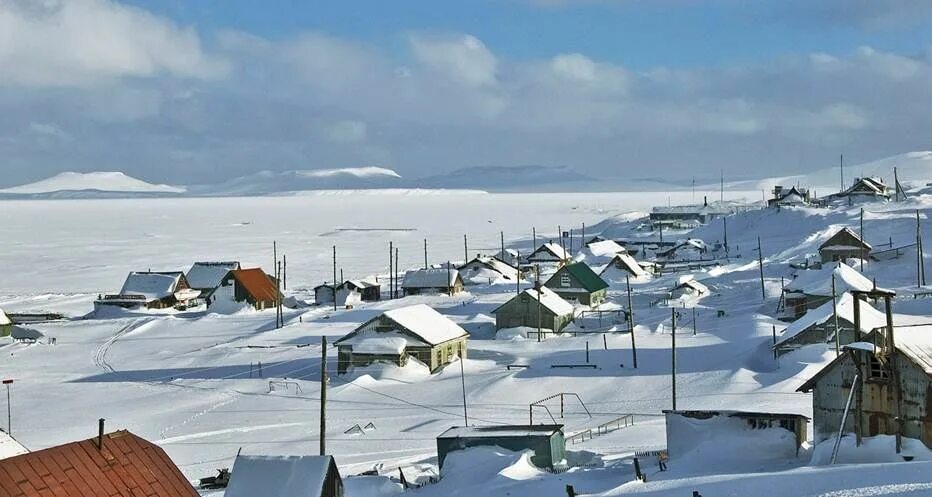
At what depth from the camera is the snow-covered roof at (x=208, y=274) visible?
265 ft

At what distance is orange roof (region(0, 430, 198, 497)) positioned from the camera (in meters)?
18.9

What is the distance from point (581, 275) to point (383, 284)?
2526 cm

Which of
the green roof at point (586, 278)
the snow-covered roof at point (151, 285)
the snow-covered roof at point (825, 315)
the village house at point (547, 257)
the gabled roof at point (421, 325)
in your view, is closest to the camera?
the snow-covered roof at point (825, 315)

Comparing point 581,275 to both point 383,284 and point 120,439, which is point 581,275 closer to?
point 383,284

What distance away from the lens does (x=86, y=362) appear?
51.6 metres

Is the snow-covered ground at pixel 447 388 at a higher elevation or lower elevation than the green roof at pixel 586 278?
lower

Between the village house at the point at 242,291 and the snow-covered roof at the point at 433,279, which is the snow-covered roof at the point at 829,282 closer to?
A: the snow-covered roof at the point at 433,279

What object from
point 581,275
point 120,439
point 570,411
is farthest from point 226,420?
point 581,275

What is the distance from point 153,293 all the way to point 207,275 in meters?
6.43

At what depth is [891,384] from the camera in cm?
2514

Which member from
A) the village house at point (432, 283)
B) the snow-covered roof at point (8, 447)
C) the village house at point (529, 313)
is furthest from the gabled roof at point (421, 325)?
the village house at point (432, 283)

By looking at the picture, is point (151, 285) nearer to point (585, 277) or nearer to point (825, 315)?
point (585, 277)

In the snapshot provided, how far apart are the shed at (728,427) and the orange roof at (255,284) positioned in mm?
48726

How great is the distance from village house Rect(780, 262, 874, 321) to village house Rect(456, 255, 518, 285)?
1195 inches
